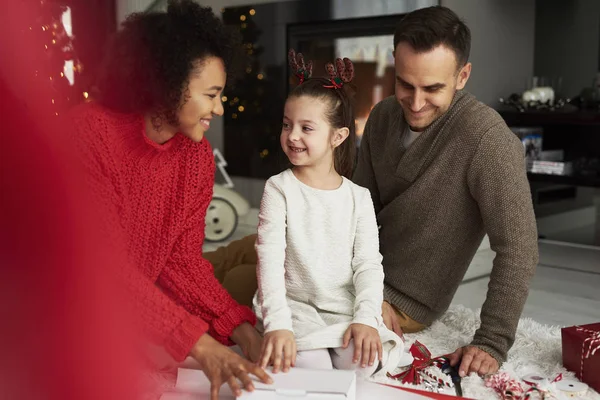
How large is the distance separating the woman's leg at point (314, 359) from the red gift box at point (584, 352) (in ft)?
1.90

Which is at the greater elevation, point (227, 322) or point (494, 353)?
point (227, 322)

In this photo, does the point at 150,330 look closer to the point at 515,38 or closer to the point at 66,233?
the point at 66,233

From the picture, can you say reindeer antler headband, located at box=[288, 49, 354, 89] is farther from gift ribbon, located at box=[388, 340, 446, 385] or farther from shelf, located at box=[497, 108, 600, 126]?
shelf, located at box=[497, 108, 600, 126]

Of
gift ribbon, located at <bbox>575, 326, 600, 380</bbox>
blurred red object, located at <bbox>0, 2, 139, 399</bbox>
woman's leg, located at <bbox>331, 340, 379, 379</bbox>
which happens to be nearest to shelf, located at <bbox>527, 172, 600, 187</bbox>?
gift ribbon, located at <bbox>575, 326, 600, 380</bbox>

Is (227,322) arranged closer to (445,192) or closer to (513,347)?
(445,192)

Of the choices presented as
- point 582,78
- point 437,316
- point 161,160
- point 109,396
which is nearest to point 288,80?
point 582,78

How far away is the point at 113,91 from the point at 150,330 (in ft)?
1.37

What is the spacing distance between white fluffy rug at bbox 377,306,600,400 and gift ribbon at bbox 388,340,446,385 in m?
0.03

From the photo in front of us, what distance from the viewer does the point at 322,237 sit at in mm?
1374

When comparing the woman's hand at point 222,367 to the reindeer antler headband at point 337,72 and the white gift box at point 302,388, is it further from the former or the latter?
the reindeer antler headband at point 337,72

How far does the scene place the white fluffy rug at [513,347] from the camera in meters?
1.43

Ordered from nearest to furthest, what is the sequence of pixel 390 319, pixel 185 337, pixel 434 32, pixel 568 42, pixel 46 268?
pixel 46 268 → pixel 185 337 → pixel 434 32 → pixel 390 319 → pixel 568 42

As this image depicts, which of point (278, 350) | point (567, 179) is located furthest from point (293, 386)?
point (567, 179)

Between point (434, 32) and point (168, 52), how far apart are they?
667 mm
